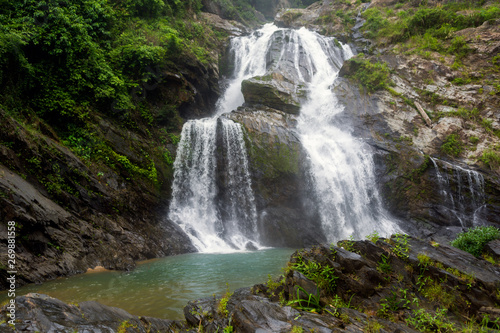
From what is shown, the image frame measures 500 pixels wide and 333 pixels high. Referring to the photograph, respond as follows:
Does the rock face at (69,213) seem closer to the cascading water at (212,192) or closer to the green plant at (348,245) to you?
the cascading water at (212,192)

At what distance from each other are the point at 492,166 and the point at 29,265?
2275 centimetres

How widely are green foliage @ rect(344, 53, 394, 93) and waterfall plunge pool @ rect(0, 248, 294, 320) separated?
17.0 metres

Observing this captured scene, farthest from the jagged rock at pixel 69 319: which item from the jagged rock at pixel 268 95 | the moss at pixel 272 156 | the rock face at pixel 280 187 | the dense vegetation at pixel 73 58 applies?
the jagged rock at pixel 268 95

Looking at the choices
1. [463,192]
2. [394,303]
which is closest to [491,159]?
[463,192]

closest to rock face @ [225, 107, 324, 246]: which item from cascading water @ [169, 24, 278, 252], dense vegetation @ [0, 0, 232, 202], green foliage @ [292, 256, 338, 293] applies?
cascading water @ [169, 24, 278, 252]

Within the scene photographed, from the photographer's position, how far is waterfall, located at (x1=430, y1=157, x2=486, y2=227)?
14.8 m

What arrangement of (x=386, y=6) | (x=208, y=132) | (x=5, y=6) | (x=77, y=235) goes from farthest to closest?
1. (x=386, y=6)
2. (x=208, y=132)
3. (x=5, y=6)
4. (x=77, y=235)

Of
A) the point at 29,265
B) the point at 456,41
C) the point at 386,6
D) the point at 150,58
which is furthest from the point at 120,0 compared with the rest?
the point at 386,6

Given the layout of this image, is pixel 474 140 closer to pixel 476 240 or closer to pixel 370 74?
pixel 370 74

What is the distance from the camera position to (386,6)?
30.2 meters

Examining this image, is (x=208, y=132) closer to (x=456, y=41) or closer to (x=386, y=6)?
(x=456, y=41)

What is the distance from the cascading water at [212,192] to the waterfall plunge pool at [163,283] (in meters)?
3.30

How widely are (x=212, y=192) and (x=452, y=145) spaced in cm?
1609

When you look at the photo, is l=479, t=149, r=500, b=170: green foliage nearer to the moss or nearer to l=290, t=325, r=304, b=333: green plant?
the moss
